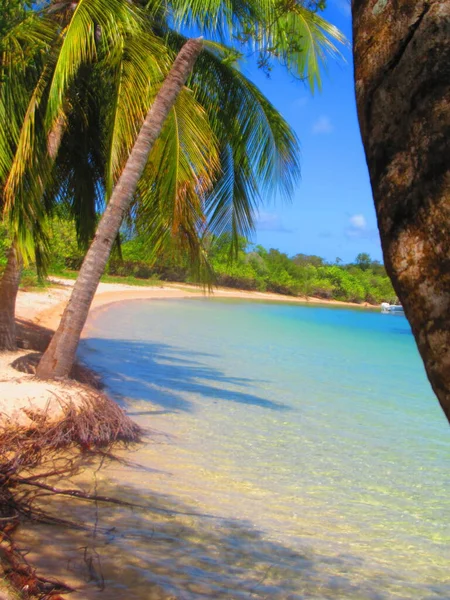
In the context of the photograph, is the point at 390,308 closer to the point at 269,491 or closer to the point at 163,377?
the point at 163,377

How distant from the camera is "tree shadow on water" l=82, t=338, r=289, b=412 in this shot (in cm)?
959

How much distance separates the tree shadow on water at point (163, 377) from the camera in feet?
31.4

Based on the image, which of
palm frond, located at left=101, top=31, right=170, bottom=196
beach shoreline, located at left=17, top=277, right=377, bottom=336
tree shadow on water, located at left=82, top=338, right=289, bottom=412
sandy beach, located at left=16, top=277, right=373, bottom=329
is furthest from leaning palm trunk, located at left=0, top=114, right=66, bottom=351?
sandy beach, located at left=16, top=277, right=373, bottom=329

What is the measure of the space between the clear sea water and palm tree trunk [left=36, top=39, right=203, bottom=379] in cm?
127

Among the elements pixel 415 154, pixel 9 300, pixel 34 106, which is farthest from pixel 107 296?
pixel 415 154

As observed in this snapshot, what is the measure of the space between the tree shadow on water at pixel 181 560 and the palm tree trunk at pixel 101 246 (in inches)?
85.6

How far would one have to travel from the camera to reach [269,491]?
5777 mm

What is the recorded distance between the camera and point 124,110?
7344 millimetres

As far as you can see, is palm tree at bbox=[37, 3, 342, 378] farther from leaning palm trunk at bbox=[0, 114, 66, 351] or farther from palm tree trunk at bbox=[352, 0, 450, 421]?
palm tree trunk at bbox=[352, 0, 450, 421]

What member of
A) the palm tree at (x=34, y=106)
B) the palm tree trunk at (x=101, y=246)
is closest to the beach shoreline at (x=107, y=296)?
the palm tree trunk at (x=101, y=246)

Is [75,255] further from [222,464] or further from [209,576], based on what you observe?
[209,576]

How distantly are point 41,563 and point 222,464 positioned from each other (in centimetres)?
306

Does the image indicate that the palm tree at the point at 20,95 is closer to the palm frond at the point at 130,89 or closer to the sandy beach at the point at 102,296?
the palm frond at the point at 130,89

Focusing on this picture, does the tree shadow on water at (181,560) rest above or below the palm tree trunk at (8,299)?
below
